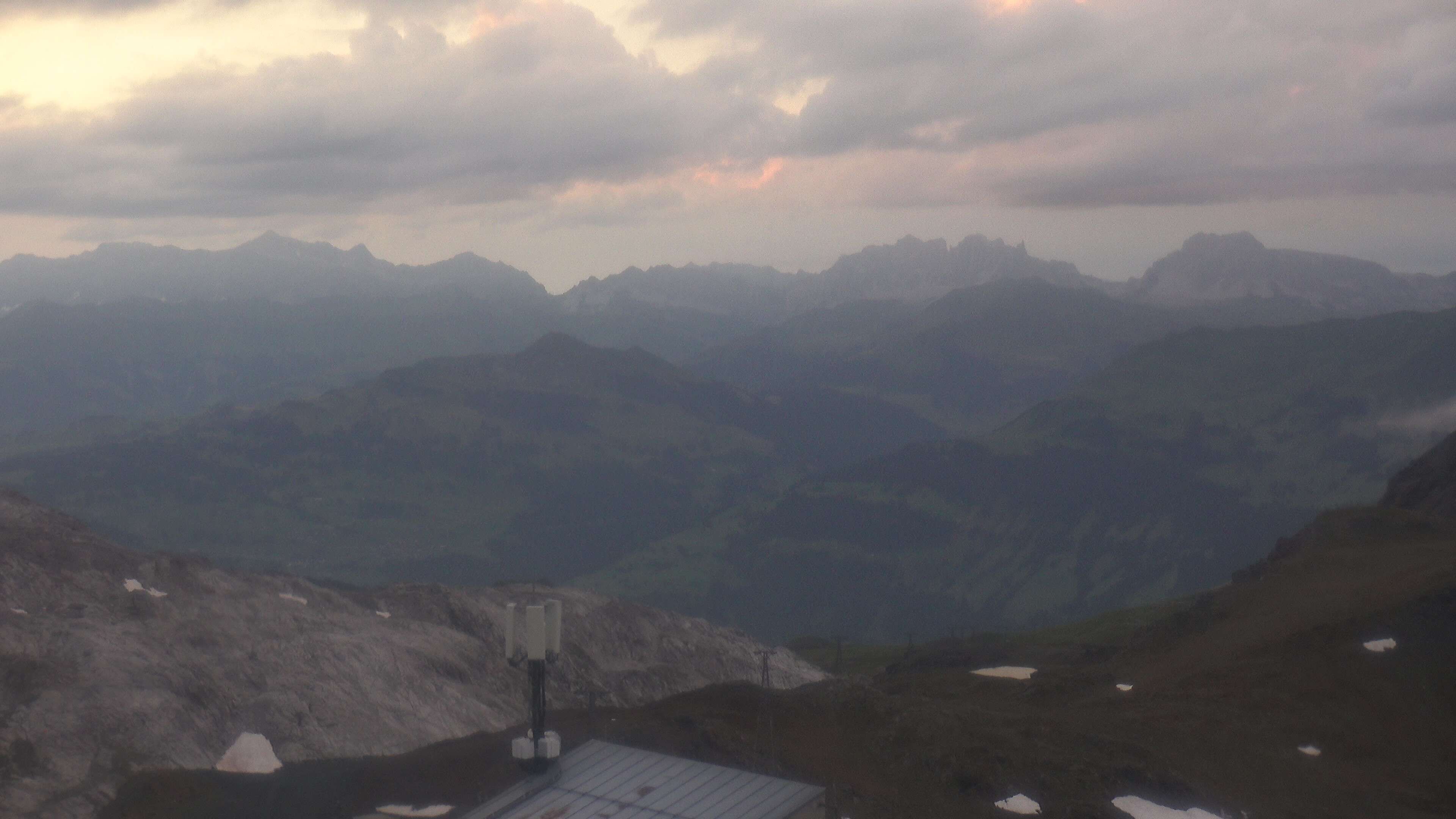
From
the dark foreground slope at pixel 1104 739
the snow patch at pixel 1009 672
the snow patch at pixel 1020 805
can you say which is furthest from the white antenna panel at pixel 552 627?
the snow patch at pixel 1009 672

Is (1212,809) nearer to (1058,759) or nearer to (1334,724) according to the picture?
(1058,759)

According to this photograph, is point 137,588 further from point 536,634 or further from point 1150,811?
point 1150,811

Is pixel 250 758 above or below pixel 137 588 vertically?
below

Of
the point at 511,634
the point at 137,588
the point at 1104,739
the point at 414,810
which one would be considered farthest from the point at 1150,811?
the point at 137,588

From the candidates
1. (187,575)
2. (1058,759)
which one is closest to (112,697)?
(187,575)

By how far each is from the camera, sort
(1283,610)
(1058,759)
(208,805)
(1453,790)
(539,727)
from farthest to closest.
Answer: (1283,610) → (208,805) → (1453,790) → (1058,759) → (539,727)

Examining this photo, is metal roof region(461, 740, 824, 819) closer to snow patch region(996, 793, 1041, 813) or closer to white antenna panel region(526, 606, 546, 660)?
white antenna panel region(526, 606, 546, 660)

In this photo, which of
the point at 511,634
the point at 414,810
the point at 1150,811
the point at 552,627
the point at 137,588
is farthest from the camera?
the point at 137,588
